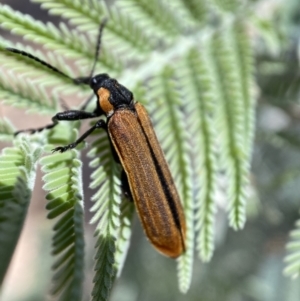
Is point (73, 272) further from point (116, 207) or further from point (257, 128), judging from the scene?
point (257, 128)

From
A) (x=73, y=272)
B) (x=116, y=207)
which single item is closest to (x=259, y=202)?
(x=116, y=207)

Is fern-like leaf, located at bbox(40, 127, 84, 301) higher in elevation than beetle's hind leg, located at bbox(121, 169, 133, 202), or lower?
higher

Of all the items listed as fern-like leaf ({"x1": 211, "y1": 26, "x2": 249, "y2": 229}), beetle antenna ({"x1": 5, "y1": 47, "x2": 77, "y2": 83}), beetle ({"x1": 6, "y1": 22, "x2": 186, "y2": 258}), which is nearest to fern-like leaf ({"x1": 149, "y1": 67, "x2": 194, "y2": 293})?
beetle ({"x1": 6, "y1": 22, "x2": 186, "y2": 258})

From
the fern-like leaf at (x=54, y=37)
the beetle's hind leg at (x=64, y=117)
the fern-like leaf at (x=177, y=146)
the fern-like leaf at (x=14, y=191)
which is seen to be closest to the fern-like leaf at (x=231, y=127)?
the fern-like leaf at (x=177, y=146)

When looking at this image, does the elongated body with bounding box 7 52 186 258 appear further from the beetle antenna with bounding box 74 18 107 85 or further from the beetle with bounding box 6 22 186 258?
the beetle antenna with bounding box 74 18 107 85

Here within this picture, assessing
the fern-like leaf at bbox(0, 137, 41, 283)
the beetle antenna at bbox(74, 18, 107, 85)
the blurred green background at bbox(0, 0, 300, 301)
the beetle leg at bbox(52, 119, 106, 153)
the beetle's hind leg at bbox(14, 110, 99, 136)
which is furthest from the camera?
the blurred green background at bbox(0, 0, 300, 301)

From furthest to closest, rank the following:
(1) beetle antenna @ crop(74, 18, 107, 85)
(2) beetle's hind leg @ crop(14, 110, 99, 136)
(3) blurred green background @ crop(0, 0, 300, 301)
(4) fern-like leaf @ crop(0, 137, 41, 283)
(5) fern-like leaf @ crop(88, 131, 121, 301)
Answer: (3) blurred green background @ crop(0, 0, 300, 301)
(1) beetle antenna @ crop(74, 18, 107, 85)
(2) beetle's hind leg @ crop(14, 110, 99, 136)
(5) fern-like leaf @ crop(88, 131, 121, 301)
(4) fern-like leaf @ crop(0, 137, 41, 283)
